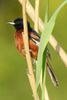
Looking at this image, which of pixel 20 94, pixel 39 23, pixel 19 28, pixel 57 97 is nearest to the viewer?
pixel 39 23

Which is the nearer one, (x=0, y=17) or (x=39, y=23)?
(x=39, y=23)

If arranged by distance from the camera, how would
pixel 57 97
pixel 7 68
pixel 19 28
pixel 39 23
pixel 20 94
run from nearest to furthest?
pixel 39 23, pixel 19 28, pixel 57 97, pixel 20 94, pixel 7 68

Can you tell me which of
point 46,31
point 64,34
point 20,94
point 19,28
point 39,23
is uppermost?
point 46,31

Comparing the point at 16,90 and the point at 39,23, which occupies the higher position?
the point at 39,23

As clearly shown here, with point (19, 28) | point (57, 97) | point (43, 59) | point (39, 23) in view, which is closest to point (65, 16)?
point (57, 97)

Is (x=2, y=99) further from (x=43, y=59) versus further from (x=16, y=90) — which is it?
(x=43, y=59)

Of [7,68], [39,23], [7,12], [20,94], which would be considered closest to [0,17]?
[7,12]
